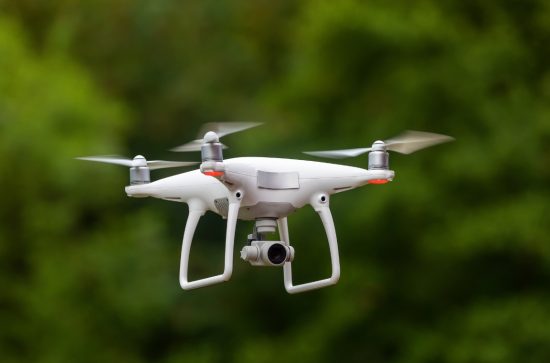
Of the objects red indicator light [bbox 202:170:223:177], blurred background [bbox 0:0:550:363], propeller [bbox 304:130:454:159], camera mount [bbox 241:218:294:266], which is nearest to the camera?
red indicator light [bbox 202:170:223:177]

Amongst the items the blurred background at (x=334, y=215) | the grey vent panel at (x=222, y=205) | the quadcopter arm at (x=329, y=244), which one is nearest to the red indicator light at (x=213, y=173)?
the grey vent panel at (x=222, y=205)

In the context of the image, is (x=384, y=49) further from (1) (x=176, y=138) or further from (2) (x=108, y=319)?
(2) (x=108, y=319)

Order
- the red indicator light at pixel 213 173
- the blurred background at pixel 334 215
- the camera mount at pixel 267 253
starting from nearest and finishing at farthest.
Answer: the red indicator light at pixel 213 173
the camera mount at pixel 267 253
the blurred background at pixel 334 215

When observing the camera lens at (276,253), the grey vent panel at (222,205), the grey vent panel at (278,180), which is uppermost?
the grey vent panel at (278,180)

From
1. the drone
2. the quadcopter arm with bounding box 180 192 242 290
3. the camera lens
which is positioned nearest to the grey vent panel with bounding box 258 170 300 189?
the drone

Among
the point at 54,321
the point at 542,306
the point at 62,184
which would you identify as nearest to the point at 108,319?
the point at 54,321

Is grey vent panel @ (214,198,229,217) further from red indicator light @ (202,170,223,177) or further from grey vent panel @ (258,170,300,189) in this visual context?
red indicator light @ (202,170,223,177)

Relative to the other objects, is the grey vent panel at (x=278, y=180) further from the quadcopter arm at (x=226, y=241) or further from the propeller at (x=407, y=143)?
the propeller at (x=407, y=143)
